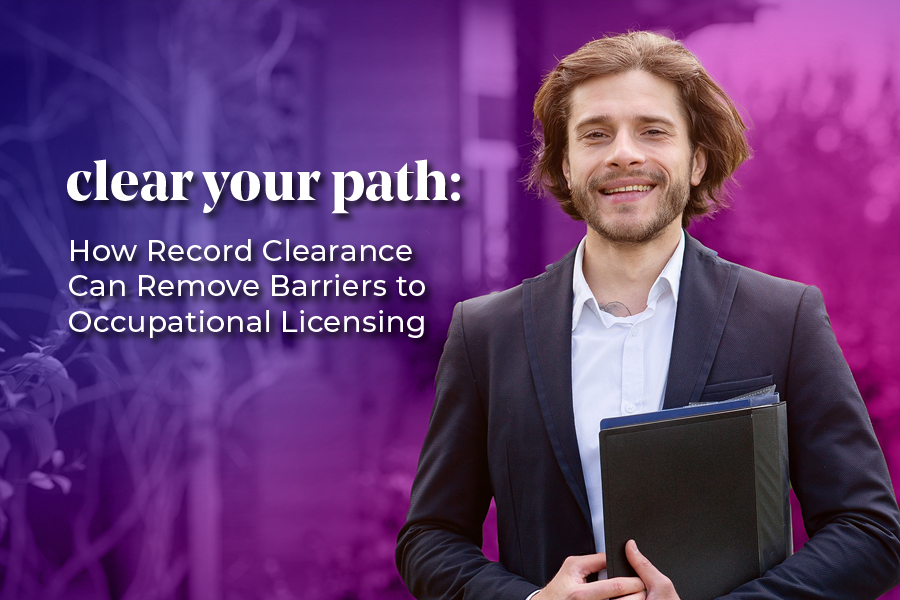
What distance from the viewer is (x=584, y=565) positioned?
132 cm

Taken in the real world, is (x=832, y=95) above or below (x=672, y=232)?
above

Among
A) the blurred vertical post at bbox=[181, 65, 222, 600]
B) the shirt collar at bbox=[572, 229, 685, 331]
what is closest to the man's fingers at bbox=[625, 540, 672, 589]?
the shirt collar at bbox=[572, 229, 685, 331]

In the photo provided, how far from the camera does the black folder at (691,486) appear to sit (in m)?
1.27

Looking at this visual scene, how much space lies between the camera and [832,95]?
307 centimetres

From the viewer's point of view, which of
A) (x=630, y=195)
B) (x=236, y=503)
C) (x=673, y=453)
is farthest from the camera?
(x=236, y=503)

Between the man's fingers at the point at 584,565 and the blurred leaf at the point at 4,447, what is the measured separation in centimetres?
266

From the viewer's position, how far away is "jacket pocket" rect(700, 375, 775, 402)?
4.76ft

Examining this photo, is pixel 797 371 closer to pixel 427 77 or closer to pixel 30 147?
pixel 427 77

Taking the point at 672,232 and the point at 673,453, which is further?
the point at 672,232

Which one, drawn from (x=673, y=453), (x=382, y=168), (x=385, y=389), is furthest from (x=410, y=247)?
(x=673, y=453)

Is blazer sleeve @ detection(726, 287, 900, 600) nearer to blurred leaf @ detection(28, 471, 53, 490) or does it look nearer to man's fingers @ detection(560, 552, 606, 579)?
man's fingers @ detection(560, 552, 606, 579)

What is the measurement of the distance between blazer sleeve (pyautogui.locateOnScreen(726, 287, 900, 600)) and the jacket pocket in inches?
2.3

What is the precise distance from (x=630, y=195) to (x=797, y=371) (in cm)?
47

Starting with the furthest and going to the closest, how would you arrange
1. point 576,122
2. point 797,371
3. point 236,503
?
point 236,503 → point 576,122 → point 797,371
